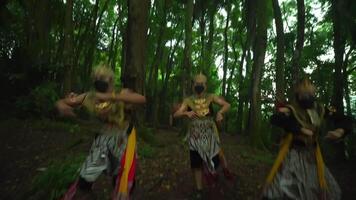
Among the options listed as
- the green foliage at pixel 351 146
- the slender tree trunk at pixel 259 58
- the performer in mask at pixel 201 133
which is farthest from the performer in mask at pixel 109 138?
the green foliage at pixel 351 146

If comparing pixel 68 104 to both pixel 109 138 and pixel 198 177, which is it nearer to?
pixel 109 138

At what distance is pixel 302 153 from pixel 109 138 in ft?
8.52

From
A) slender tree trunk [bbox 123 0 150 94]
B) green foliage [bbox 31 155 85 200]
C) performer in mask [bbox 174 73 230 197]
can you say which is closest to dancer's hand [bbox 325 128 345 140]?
performer in mask [bbox 174 73 230 197]

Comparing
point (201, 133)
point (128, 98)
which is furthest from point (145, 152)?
point (128, 98)

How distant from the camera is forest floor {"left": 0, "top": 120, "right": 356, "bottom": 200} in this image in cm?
677

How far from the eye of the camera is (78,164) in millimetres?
7262

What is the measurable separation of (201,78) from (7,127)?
720 cm

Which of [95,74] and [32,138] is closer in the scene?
[95,74]

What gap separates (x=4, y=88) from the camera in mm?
13406

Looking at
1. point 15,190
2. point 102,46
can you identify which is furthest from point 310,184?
point 102,46

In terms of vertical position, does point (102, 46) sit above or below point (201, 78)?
above

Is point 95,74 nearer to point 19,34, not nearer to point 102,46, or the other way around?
point 19,34

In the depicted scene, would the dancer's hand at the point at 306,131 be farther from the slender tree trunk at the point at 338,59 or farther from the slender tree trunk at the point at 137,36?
the slender tree trunk at the point at 338,59

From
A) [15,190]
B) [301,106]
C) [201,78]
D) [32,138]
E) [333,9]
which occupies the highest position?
[333,9]
